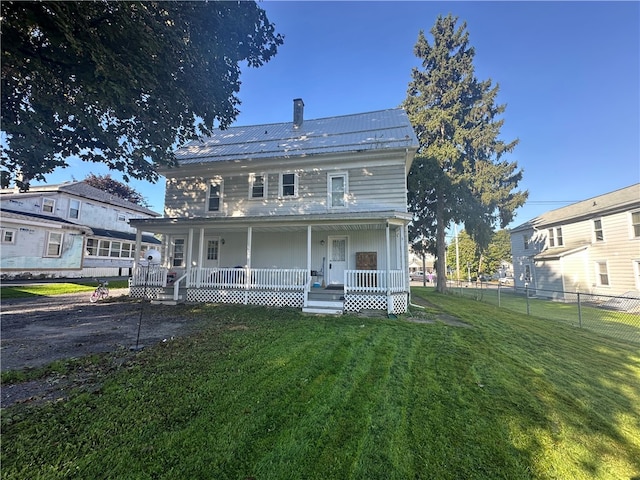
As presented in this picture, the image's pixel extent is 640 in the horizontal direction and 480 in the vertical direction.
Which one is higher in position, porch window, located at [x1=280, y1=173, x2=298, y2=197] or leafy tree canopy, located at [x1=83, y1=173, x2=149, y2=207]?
leafy tree canopy, located at [x1=83, y1=173, x2=149, y2=207]

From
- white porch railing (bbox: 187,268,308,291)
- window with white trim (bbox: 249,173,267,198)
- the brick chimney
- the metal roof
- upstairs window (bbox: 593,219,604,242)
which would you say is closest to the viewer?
white porch railing (bbox: 187,268,308,291)

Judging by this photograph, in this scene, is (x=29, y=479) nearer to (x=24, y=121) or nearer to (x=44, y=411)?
(x=44, y=411)

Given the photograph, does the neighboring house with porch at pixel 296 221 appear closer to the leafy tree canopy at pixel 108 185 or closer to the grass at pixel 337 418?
the grass at pixel 337 418

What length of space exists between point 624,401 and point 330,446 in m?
4.78

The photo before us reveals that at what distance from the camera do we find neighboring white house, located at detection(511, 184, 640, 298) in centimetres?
1642

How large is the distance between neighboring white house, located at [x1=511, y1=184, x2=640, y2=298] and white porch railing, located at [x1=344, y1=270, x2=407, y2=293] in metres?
9.70

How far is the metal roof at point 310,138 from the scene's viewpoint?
486 inches

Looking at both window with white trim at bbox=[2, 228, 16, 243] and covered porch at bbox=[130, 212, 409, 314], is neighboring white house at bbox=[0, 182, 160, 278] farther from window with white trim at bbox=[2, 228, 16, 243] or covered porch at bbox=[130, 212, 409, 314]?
covered porch at bbox=[130, 212, 409, 314]

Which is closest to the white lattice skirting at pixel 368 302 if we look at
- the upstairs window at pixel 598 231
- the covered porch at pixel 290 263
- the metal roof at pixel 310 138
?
the covered porch at pixel 290 263

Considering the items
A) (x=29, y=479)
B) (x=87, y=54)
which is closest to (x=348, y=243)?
(x=87, y=54)

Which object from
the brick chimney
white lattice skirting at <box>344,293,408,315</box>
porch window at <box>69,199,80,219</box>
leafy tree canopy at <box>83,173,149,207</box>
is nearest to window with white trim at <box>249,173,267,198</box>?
the brick chimney

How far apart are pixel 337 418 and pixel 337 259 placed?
29.7ft

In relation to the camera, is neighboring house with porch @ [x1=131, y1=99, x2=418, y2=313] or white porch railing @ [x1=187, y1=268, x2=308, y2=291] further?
white porch railing @ [x1=187, y1=268, x2=308, y2=291]

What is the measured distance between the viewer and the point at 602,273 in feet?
59.3
